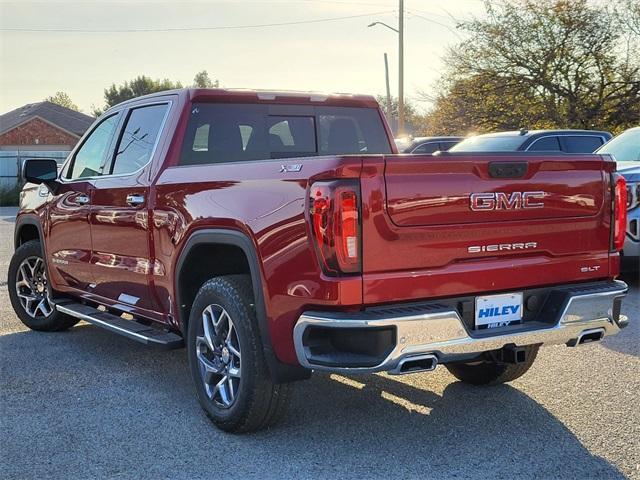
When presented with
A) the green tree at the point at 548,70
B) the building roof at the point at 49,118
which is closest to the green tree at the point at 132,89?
the building roof at the point at 49,118

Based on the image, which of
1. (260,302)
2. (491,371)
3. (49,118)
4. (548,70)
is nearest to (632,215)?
(491,371)

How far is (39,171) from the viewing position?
21.2 ft

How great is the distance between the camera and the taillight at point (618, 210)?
437cm

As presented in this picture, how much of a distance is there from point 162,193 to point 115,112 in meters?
1.51

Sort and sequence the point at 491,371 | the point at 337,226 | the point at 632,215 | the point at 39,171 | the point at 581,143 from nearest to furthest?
1. the point at 337,226
2. the point at 491,371
3. the point at 39,171
4. the point at 632,215
5. the point at 581,143

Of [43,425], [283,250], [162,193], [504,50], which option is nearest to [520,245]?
[283,250]

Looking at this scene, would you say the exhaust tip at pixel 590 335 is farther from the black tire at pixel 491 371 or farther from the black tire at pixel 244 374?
the black tire at pixel 244 374

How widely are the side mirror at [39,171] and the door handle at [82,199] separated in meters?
0.61

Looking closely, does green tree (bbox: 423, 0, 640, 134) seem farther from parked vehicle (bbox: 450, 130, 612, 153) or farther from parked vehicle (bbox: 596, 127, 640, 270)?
parked vehicle (bbox: 596, 127, 640, 270)

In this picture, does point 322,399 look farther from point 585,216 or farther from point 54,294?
point 54,294

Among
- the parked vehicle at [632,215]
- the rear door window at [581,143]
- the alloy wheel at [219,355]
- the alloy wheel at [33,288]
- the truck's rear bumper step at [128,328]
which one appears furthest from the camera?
the rear door window at [581,143]

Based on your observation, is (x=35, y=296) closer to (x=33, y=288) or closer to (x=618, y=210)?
Result: (x=33, y=288)

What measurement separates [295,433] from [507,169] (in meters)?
1.84

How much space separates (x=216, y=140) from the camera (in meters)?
5.26
